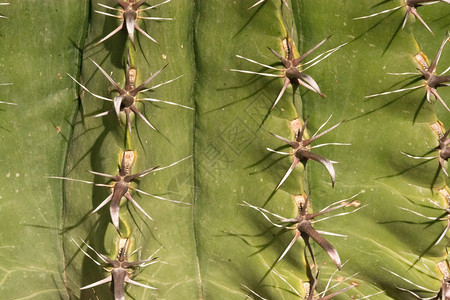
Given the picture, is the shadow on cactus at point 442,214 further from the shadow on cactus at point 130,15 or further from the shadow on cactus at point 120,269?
the shadow on cactus at point 130,15

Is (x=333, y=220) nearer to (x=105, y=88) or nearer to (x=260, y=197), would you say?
(x=260, y=197)

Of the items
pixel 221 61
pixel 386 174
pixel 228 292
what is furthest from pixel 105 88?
pixel 386 174

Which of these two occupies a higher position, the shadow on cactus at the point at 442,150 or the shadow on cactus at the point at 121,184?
the shadow on cactus at the point at 442,150

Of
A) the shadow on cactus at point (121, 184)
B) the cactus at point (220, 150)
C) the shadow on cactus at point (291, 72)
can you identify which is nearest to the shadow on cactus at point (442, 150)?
the cactus at point (220, 150)

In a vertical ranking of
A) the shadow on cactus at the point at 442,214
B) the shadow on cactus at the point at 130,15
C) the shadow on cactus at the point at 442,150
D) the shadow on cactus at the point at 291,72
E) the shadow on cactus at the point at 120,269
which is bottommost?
the shadow on cactus at the point at 120,269

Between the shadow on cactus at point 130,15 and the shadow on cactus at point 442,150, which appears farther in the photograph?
the shadow on cactus at point 442,150

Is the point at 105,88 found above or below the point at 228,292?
above

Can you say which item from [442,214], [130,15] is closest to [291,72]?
[130,15]

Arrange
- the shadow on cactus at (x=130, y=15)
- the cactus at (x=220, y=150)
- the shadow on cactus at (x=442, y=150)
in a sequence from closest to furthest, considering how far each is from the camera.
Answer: the shadow on cactus at (x=130, y=15) < the cactus at (x=220, y=150) < the shadow on cactus at (x=442, y=150)

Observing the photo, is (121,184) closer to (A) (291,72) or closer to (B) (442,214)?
(A) (291,72)
